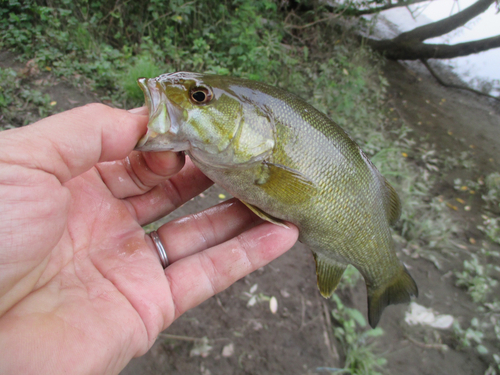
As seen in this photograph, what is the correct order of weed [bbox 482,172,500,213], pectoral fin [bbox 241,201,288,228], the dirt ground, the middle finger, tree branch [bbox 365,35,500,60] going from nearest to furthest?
1. pectoral fin [bbox 241,201,288,228]
2. the middle finger
3. the dirt ground
4. weed [bbox 482,172,500,213]
5. tree branch [bbox 365,35,500,60]

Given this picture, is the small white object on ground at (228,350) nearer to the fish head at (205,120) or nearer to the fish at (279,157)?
the fish at (279,157)

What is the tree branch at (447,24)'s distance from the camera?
7.70 meters

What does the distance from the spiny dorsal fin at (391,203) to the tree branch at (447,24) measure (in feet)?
27.4

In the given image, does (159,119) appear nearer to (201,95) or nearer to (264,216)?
(201,95)

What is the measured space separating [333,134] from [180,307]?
4.70 feet

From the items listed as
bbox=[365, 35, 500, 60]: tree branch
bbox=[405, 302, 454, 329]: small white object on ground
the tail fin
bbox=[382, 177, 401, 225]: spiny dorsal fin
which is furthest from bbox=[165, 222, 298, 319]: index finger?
bbox=[365, 35, 500, 60]: tree branch

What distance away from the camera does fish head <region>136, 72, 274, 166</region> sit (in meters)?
1.55

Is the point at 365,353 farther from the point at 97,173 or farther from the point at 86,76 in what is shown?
the point at 86,76

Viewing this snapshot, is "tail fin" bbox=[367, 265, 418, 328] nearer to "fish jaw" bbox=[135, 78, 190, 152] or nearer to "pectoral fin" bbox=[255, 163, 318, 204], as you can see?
"pectoral fin" bbox=[255, 163, 318, 204]

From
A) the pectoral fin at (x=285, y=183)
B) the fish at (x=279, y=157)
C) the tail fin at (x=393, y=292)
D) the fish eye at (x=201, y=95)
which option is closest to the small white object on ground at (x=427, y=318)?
the tail fin at (x=393, y=292)

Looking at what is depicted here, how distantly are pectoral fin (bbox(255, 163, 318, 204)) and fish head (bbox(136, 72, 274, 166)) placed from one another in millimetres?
126

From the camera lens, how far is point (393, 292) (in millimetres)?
2381

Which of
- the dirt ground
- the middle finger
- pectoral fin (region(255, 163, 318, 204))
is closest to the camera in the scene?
pectoral fin (region(255, 163, 318, 204))

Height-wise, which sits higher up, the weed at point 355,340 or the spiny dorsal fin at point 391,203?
the spiny dorsal fin at point 391,203
